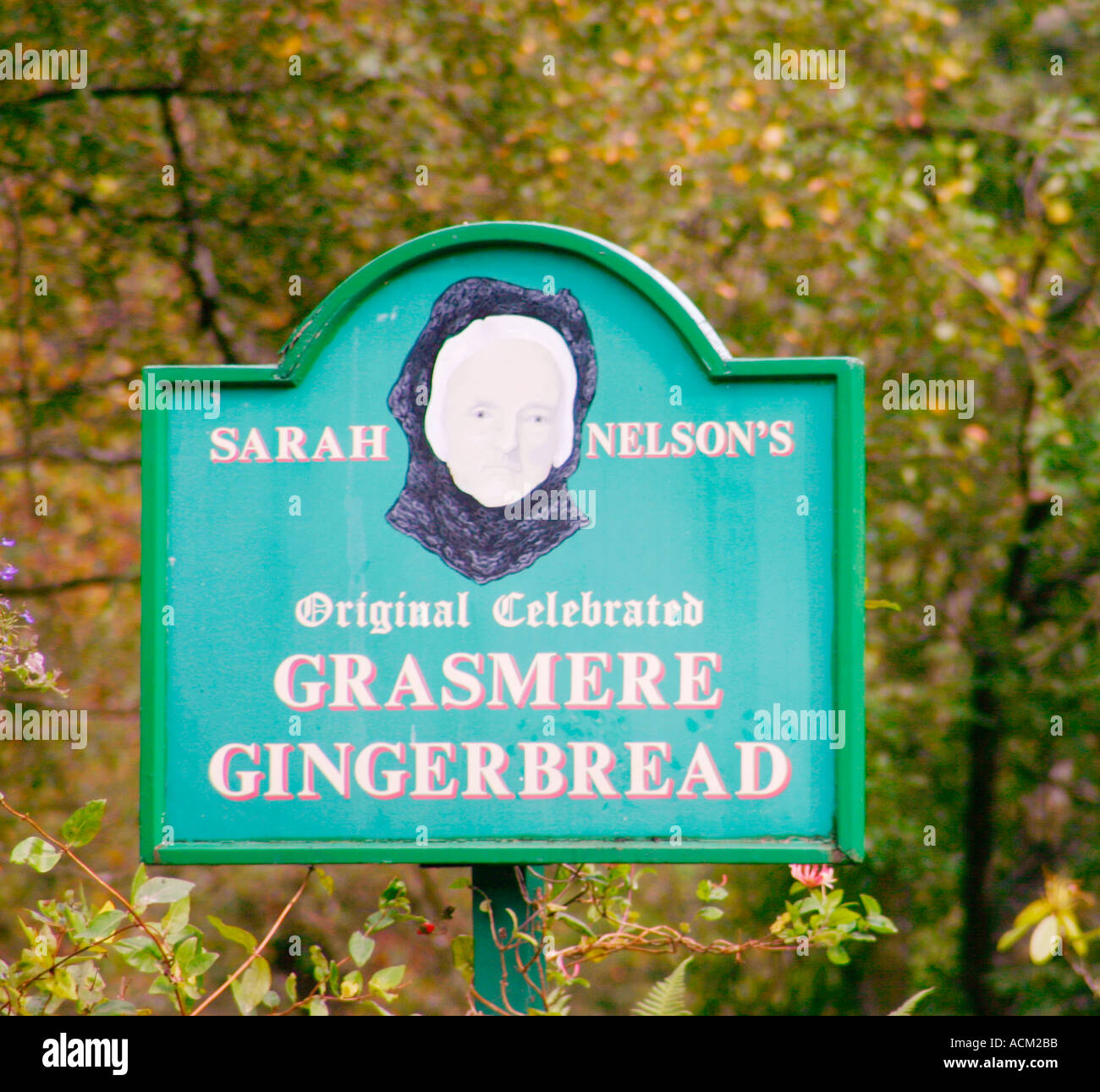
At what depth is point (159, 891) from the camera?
2.20m

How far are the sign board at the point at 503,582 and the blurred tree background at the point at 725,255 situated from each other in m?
3.29

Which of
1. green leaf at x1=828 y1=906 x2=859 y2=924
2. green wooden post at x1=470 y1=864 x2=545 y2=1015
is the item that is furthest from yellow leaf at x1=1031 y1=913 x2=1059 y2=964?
green wooden post at x1=470 y1=864 x2=545 y2=1015

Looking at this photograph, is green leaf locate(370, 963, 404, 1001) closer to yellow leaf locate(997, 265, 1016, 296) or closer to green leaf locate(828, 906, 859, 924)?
green leaf locate(828, 906, 859, 924)

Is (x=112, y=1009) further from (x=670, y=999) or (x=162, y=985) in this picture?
(x=670, y=999)

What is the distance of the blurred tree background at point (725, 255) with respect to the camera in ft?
17.4

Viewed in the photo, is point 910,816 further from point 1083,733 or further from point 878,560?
point 878,560

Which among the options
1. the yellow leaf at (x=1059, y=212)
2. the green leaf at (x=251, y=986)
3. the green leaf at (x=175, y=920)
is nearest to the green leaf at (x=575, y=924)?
the green leaf at (x=251, y=986)

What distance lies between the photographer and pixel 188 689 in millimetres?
2109

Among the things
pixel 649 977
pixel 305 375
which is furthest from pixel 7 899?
pixel 305 375

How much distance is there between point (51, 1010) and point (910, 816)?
4.67m

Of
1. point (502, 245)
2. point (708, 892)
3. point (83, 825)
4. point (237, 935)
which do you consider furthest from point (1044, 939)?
point (83, 825)

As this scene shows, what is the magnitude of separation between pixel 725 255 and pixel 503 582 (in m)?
4.20

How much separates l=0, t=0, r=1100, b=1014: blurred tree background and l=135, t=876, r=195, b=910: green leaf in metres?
3.71

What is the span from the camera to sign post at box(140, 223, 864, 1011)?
206cm
